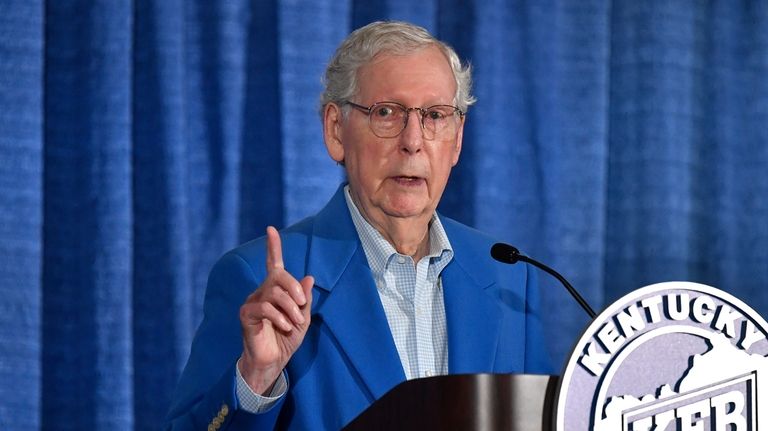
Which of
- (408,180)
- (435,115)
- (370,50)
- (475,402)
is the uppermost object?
(370,50)

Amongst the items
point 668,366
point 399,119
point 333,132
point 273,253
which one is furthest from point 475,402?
point 333,132

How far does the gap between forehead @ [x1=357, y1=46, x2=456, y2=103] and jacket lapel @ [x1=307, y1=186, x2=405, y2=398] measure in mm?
204

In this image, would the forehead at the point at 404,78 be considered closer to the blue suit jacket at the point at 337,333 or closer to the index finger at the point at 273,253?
the blue suit jacket at the point at 337,333

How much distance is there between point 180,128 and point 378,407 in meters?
1.33

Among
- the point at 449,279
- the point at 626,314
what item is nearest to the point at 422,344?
the point at 449,279

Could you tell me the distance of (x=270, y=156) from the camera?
2.47 m

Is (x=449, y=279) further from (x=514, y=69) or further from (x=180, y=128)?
(x=514, y=69)

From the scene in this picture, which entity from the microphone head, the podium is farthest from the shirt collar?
the podium

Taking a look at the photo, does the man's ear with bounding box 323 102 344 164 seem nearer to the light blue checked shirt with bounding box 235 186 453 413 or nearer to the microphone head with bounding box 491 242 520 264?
the light blue checked shirt with bounding box 235 186 453 413

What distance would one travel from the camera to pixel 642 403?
1.13 metres

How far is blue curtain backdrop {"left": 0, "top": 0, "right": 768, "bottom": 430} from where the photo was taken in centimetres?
230

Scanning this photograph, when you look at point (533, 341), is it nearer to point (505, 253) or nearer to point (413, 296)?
point (413, 296)

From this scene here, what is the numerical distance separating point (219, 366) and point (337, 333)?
0.56 feet

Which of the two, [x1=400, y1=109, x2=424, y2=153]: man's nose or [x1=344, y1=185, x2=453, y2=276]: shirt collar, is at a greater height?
[x1=400, y1=109, x2=424, y2=153]: man's nose
